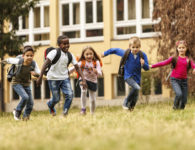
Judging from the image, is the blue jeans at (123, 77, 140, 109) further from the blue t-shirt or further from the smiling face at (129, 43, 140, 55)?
the smiling face at (129, 43, 140, 55)

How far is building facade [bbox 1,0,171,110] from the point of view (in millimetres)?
19156

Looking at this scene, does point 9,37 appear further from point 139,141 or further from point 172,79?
point 139,141

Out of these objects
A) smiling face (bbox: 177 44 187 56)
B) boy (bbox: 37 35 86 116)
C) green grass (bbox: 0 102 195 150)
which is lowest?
green grass (bbox: 0 102 195 150)

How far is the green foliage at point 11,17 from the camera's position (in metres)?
14.4

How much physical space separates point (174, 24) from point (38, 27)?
838cm

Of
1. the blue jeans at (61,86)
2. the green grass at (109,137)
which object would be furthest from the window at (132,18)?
the green grass at (109,137)

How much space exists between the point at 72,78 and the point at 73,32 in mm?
2179

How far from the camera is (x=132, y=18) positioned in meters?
19.6

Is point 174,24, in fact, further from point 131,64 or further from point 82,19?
point 131,64

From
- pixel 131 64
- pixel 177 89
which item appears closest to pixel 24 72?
pixel 131 64

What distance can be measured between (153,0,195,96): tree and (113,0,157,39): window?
2.93 meters

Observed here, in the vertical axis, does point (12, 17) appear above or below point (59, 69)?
above

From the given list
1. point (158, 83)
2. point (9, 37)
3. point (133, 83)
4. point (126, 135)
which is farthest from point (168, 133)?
point (158, 83)

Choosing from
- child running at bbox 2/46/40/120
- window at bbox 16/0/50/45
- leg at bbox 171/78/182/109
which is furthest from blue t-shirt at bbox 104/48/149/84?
window at bbox 16/0/50/45
